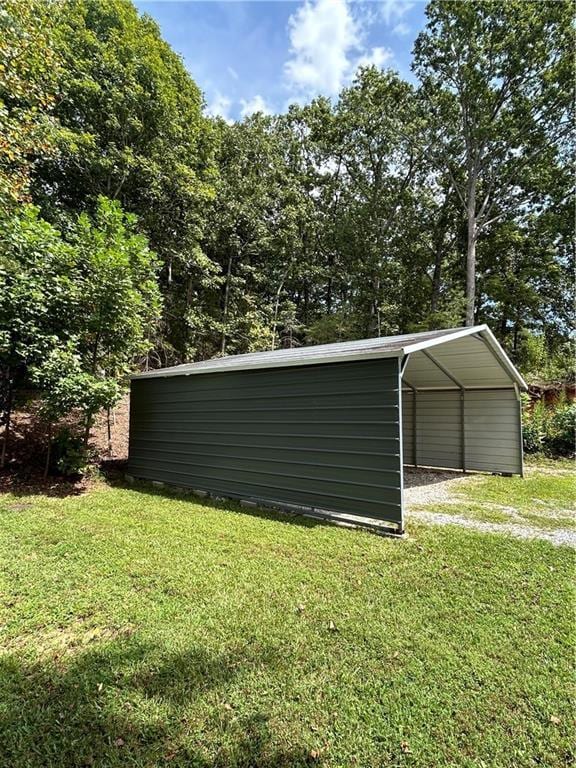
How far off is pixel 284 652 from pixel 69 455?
17.0 feet

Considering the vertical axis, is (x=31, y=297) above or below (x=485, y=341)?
above

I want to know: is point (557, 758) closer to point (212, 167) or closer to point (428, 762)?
point (428, 762)

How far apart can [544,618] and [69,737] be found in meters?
2.82

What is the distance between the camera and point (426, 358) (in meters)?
6.79

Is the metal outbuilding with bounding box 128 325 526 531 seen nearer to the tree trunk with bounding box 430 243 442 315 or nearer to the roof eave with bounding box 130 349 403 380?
the roof eave with bounding box 130 349 403 380

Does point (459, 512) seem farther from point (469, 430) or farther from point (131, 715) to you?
point (131, 715)

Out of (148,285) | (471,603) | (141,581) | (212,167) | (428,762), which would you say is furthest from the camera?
(212,167)

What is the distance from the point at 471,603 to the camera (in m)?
2.71

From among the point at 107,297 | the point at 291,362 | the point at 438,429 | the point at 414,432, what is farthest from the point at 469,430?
the point at 107,297

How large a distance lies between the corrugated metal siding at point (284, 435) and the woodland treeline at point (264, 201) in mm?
1306

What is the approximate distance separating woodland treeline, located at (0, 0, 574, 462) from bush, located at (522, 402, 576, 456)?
16.3 feet

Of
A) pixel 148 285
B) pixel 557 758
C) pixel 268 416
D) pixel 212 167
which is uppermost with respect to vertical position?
pixel 212 167

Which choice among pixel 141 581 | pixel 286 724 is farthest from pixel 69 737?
pixel 141 581

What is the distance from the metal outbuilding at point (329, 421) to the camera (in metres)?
4.24
